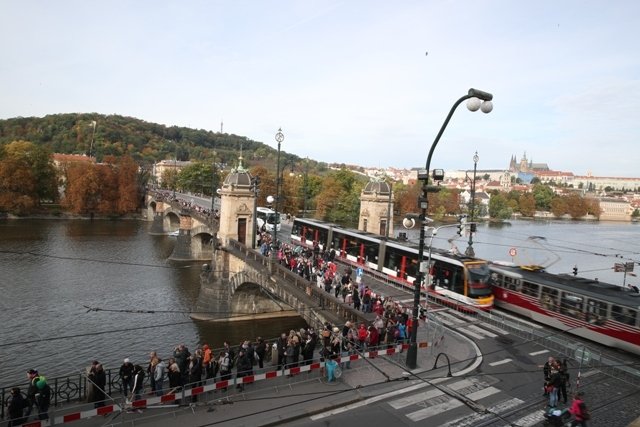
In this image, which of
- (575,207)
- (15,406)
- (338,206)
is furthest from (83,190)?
(575,207)

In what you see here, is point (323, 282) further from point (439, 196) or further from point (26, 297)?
point (439, 196)

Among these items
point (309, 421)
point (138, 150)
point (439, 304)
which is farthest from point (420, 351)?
point (138, 150)

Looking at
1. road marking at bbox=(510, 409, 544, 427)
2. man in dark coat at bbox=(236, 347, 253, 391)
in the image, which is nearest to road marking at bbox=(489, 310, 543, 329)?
road marking at bbox=(510, 409, 544, 427)

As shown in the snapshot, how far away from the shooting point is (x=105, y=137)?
151250 millimetres

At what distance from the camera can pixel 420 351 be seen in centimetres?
1568

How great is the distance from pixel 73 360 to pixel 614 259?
59.6 metres

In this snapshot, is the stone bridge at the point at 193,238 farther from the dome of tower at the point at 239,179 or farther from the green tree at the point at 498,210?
the green tree at the point at 498,210

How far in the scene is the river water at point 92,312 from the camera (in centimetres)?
2356

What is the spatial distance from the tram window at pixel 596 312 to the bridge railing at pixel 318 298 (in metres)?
9.24

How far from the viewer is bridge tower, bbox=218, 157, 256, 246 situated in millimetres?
31500

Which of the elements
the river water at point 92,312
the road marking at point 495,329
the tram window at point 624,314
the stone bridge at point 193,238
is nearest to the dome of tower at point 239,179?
the river water at point 92,312

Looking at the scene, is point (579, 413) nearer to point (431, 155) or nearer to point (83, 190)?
point (431, 155)

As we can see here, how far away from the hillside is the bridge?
77706 millimetres

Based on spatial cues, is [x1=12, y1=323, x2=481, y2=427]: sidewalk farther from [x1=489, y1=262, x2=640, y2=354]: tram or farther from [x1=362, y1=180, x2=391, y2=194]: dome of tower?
[x1=362, y1=180, x2=391, y2=194]: dome of tower
